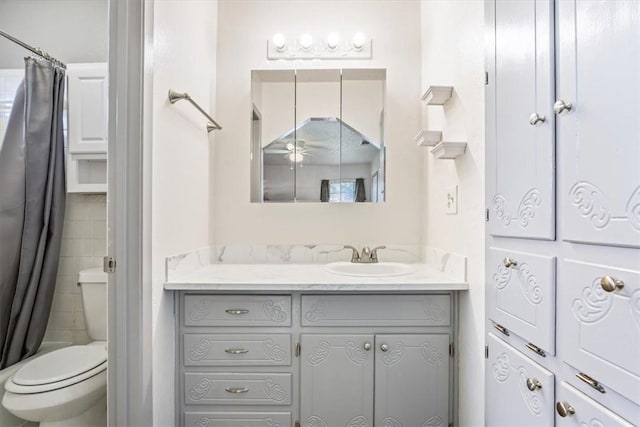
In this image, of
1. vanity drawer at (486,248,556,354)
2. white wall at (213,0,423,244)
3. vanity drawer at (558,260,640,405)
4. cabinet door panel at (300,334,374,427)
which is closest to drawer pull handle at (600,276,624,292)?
vanity drawer at (558,260,640,405)

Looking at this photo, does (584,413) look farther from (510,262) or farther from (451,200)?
(451,200)

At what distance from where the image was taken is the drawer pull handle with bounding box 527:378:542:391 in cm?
92

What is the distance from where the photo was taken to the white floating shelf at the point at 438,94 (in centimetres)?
152

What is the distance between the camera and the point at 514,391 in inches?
40.7

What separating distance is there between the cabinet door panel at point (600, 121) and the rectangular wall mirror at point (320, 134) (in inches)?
48.8

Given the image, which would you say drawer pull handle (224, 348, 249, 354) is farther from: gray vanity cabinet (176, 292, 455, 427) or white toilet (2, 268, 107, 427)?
white toilet (2, 268, 107, 427)

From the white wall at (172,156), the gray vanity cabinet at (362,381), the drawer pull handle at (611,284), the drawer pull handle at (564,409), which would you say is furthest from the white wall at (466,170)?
the white wall at (172,156)

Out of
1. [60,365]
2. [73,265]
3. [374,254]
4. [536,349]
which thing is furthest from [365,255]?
[73,265]

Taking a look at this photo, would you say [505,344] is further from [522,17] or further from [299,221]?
[299,221]

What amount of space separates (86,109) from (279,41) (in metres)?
1.20

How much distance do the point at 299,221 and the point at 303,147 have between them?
0.47 meters

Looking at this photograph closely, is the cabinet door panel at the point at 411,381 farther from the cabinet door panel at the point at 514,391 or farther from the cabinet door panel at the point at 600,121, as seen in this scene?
the cabinet door panel at the point at 600,121

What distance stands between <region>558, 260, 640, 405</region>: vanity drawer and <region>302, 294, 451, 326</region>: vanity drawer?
25.5 inches

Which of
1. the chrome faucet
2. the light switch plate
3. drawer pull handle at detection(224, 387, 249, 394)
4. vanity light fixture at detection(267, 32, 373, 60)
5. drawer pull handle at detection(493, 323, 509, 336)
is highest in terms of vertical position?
vanity light fixture at detection(267, 32, 373, 60)
